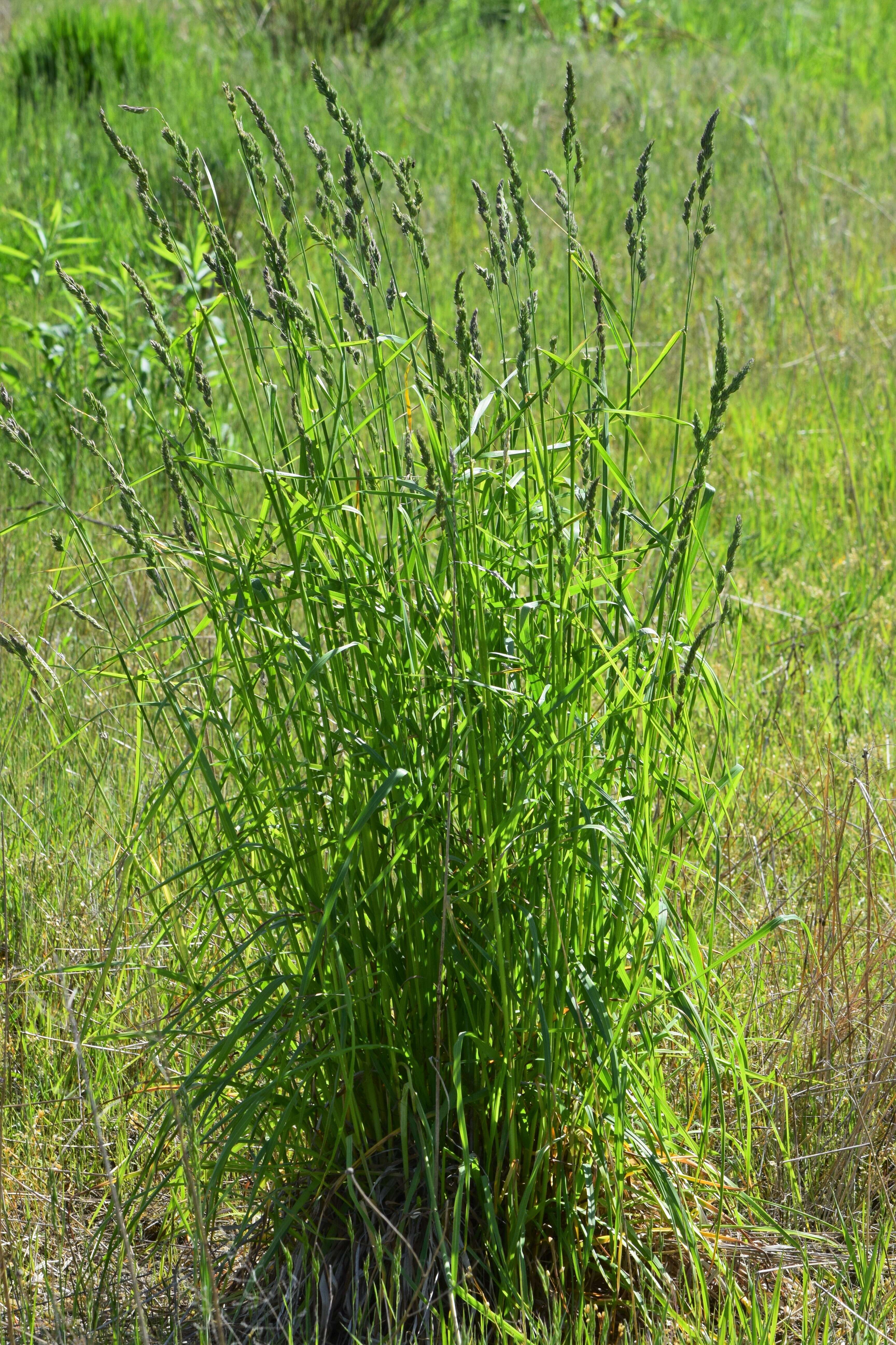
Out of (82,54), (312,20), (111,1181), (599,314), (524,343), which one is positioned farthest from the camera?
(312,20)

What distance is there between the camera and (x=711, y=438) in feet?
4.55

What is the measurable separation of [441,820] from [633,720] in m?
0.37

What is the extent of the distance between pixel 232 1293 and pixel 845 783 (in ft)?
4.57

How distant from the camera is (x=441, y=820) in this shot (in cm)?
145

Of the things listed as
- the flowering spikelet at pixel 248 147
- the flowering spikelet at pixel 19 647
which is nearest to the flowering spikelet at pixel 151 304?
the flowering spikelet at pixel 248 147

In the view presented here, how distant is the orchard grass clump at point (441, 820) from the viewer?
139 centimetres

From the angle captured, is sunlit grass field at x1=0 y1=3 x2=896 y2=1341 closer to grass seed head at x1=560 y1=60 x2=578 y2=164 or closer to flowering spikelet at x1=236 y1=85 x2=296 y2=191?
flowering spikelet at x1=236 y1=85 x2=296 y2=191

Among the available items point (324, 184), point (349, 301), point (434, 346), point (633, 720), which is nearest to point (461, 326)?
point (434, 346)

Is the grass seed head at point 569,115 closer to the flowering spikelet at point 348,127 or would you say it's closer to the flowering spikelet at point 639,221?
the flowering spikelet at point 639,221

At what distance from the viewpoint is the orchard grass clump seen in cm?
139

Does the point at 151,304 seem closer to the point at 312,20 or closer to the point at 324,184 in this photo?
the point at 324,184

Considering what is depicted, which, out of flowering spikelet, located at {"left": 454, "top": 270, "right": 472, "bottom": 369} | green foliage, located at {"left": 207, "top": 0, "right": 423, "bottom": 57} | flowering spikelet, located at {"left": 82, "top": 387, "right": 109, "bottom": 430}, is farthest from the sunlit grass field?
green foliage, located at {"left": 207, "top": 0, "right": 423, "bottom": 57}

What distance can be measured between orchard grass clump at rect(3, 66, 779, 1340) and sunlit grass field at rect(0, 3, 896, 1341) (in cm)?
4

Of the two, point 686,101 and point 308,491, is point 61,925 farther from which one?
point 686,101
